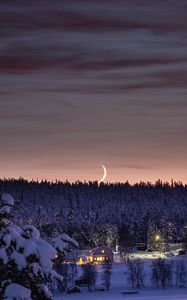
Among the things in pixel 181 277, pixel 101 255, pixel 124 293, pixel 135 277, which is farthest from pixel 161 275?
pixel 101 255

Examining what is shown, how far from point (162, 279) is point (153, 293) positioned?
7.09 meters

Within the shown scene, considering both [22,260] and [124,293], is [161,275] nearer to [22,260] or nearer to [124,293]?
[124,293]

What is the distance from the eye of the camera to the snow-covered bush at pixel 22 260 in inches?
285

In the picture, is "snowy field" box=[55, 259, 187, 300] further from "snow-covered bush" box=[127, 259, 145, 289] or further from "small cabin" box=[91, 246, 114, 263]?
"small cabin" box=[91, 246, 114, 263]

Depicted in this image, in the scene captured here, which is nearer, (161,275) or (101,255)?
(161,275)

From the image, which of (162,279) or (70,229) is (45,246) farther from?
(70,229)

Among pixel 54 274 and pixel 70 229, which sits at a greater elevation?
pixel 70 229

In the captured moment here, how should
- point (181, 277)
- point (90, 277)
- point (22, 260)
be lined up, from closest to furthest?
point (22, 260) → point (90, 277) → point (181, 277)

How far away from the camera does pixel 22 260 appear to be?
730 centimetres

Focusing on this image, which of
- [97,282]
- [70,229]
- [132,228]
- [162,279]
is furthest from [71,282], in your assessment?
[132,228]

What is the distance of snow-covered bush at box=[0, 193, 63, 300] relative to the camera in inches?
285

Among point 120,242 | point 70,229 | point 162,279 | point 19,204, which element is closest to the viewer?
point 19,204

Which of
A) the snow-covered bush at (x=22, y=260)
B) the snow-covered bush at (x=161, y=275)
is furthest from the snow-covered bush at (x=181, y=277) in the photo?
the snow-covered bush at (x=22, y=260)

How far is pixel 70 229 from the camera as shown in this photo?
6457 inches
